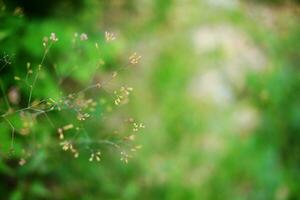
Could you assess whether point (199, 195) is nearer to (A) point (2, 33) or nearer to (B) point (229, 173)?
(B) point (229, 173)

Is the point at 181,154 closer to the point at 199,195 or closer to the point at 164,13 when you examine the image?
→ the point at 199,195

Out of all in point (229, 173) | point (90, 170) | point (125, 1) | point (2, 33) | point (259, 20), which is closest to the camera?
point (2, 33)

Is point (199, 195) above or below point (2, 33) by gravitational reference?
below

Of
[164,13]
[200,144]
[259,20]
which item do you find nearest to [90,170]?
[200,144]

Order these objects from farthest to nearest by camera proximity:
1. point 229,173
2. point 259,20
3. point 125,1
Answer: point 259,20
point 125,1
point 229,173

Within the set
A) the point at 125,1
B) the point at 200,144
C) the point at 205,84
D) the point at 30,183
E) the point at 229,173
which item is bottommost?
the point at 30,183

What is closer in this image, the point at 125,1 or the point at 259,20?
the point at 125,1
